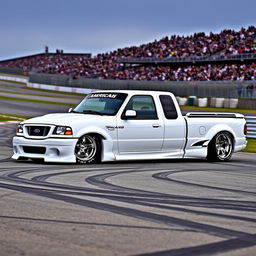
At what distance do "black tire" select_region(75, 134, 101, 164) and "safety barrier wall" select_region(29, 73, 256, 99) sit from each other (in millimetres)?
28799

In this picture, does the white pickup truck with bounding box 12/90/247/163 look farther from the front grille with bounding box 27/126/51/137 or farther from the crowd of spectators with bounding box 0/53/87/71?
the crowd of spectators with bounding box 0/53/87/71

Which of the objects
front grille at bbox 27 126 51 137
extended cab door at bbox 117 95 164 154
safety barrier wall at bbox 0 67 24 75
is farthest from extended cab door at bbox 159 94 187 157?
safety barrier wall at bbox 0 67 24 75

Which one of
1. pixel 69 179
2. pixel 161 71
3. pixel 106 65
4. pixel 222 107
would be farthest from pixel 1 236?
pixel 106 65

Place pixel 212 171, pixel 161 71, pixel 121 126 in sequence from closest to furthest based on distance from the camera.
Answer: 1. pixel 212 171
2. pixel 121 126
3. pixel 161 71

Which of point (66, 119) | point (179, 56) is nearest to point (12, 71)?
point (179, 56)

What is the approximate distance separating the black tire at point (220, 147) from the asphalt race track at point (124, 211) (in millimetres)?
2291

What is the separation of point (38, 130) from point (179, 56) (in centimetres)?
5219

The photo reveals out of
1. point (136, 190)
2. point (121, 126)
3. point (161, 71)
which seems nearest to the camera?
point (136, 190)

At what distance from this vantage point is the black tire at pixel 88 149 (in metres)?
11.9

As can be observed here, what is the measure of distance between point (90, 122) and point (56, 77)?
53.0 meters

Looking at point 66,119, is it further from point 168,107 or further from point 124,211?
point 124,211

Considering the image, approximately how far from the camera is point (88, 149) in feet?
39.4

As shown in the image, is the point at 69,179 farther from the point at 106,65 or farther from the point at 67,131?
the point at 106,65

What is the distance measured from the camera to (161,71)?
59.1 m
